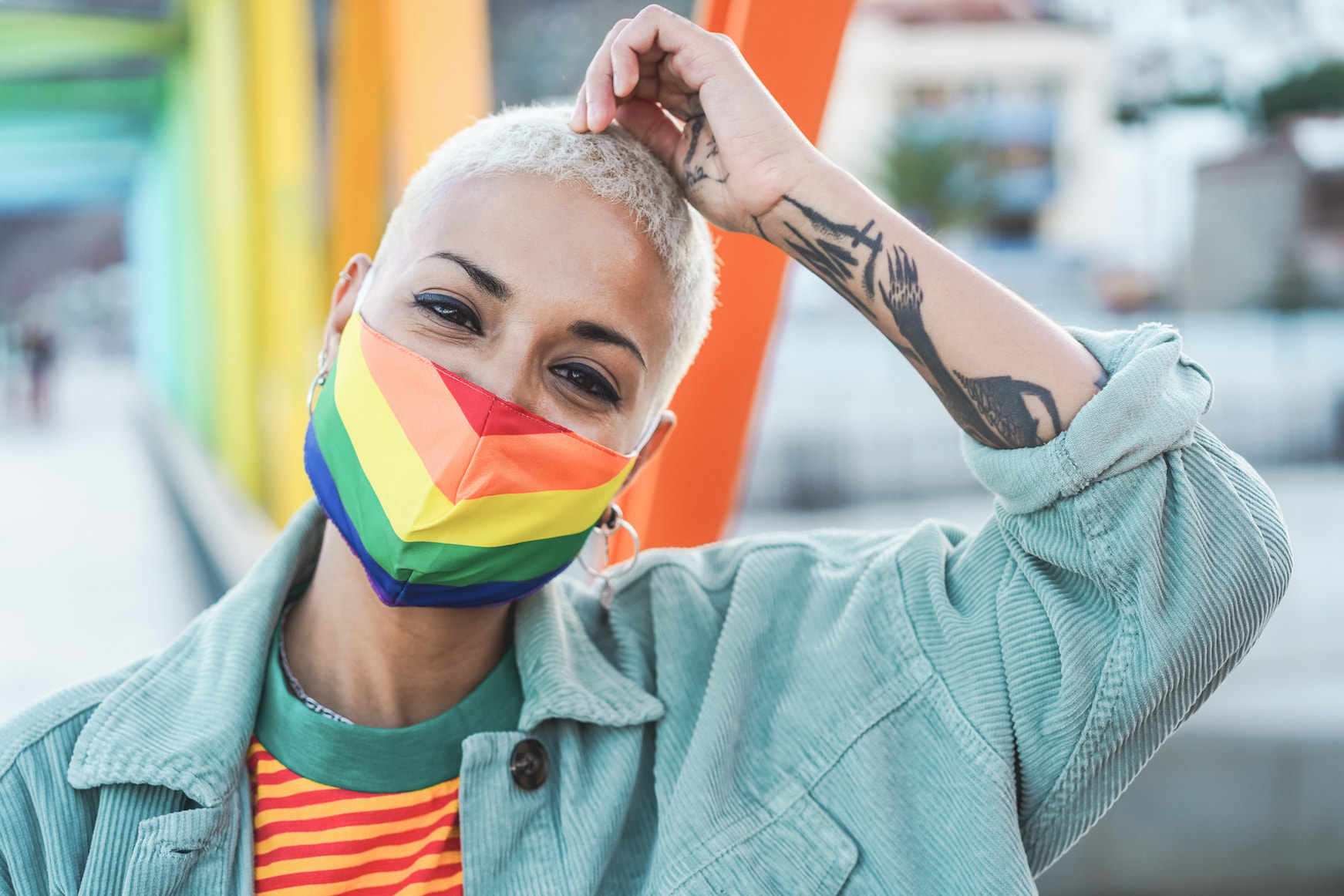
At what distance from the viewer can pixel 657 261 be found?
1372 millimetres

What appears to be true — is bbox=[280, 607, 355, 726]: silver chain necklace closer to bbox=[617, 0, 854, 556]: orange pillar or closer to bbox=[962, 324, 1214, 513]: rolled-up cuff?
bbox=[617, 0, 854, 556]: orange pillar

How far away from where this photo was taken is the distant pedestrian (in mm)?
13117

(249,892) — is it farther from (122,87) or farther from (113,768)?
(122,87)

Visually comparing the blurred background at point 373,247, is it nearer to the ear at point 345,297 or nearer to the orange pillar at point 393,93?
the orange pillar at point 393,93

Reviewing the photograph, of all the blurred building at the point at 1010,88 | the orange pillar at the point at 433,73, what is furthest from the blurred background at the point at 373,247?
the blurred building at the point at 1010,88

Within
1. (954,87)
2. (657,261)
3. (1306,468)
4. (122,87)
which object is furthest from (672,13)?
(954,87)

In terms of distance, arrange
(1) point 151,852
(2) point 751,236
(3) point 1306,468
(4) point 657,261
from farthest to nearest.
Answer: (3) point 1306,468
(2) point 751,236
(4) point 657,261
(1) point 151,852

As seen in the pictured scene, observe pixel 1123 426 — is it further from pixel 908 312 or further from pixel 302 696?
pixel 302 696

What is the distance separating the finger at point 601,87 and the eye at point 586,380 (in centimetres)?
29

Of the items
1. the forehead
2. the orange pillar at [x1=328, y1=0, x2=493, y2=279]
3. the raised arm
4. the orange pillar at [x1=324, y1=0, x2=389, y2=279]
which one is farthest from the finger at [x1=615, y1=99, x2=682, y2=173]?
the orange pillar at [x1=324, y1=0, x2=389, y2=279]

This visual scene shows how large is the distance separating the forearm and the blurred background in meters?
0.44

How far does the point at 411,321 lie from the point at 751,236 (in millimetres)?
591

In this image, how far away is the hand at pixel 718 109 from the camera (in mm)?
1314

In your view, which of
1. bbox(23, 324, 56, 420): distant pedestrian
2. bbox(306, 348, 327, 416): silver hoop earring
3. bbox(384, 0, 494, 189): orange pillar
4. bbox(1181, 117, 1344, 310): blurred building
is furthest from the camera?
bbox(1181, 117, 1344, 310): blurred building
